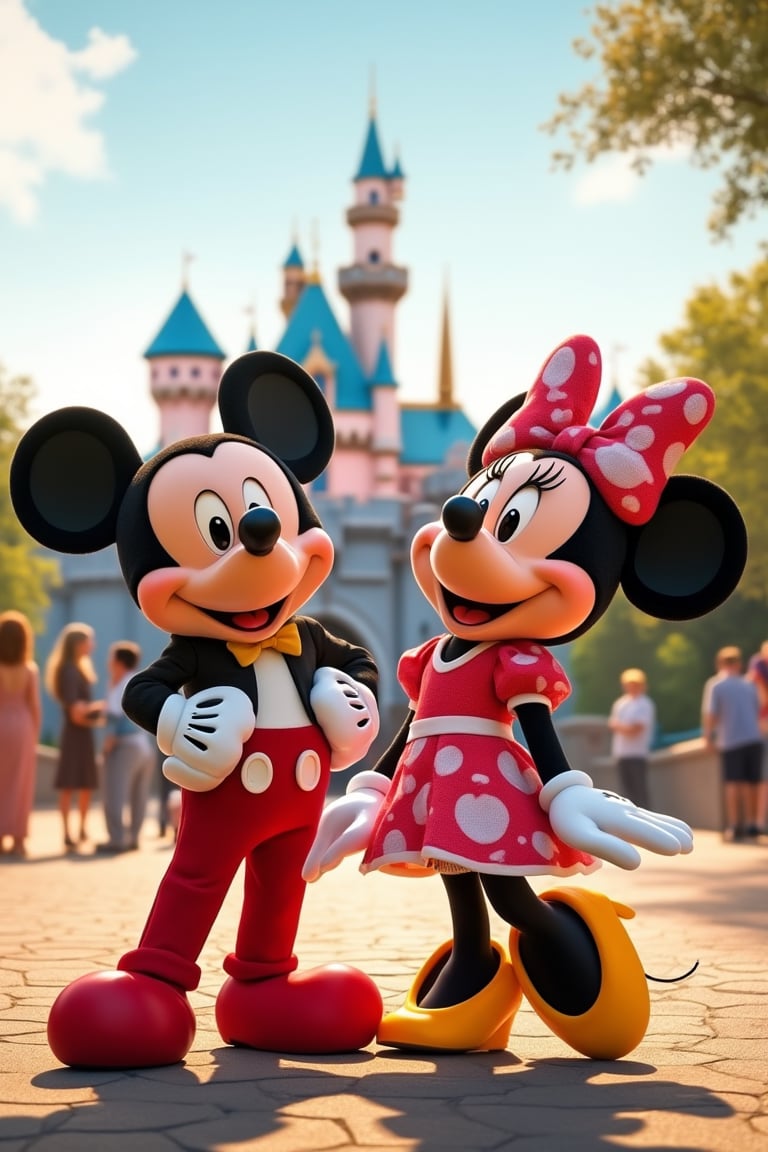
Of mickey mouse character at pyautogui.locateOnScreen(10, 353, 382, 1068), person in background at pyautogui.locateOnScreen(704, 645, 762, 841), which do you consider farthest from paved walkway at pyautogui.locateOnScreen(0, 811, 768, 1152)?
person in background at pyautogui.locateOnScreen(704, 645, 762, 841)

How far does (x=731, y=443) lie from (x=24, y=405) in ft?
53.7

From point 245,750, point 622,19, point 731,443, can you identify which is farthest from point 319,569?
point 731,443

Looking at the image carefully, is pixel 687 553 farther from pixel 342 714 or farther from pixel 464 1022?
pixel 464 1022

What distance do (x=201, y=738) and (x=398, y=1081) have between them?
0.99 metres

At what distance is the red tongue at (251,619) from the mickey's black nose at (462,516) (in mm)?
610

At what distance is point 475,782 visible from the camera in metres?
3.98

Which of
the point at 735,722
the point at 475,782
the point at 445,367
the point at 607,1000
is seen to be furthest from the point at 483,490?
the point at 445,367

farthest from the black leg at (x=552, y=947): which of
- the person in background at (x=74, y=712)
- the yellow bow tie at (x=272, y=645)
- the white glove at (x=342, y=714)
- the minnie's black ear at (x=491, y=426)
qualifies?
the person in background at (x=74, y=712)

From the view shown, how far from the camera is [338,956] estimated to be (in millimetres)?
5680

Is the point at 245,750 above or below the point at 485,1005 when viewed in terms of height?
above

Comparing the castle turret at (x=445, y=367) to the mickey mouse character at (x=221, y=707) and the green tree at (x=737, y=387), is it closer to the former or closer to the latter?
the green tree at (x=737, y=387)

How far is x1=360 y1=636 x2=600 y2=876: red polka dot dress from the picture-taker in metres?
3.89

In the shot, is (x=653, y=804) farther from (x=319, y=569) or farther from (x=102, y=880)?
(x=319, y=569)

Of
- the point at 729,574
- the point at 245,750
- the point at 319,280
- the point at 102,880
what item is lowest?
the point at 102,880
